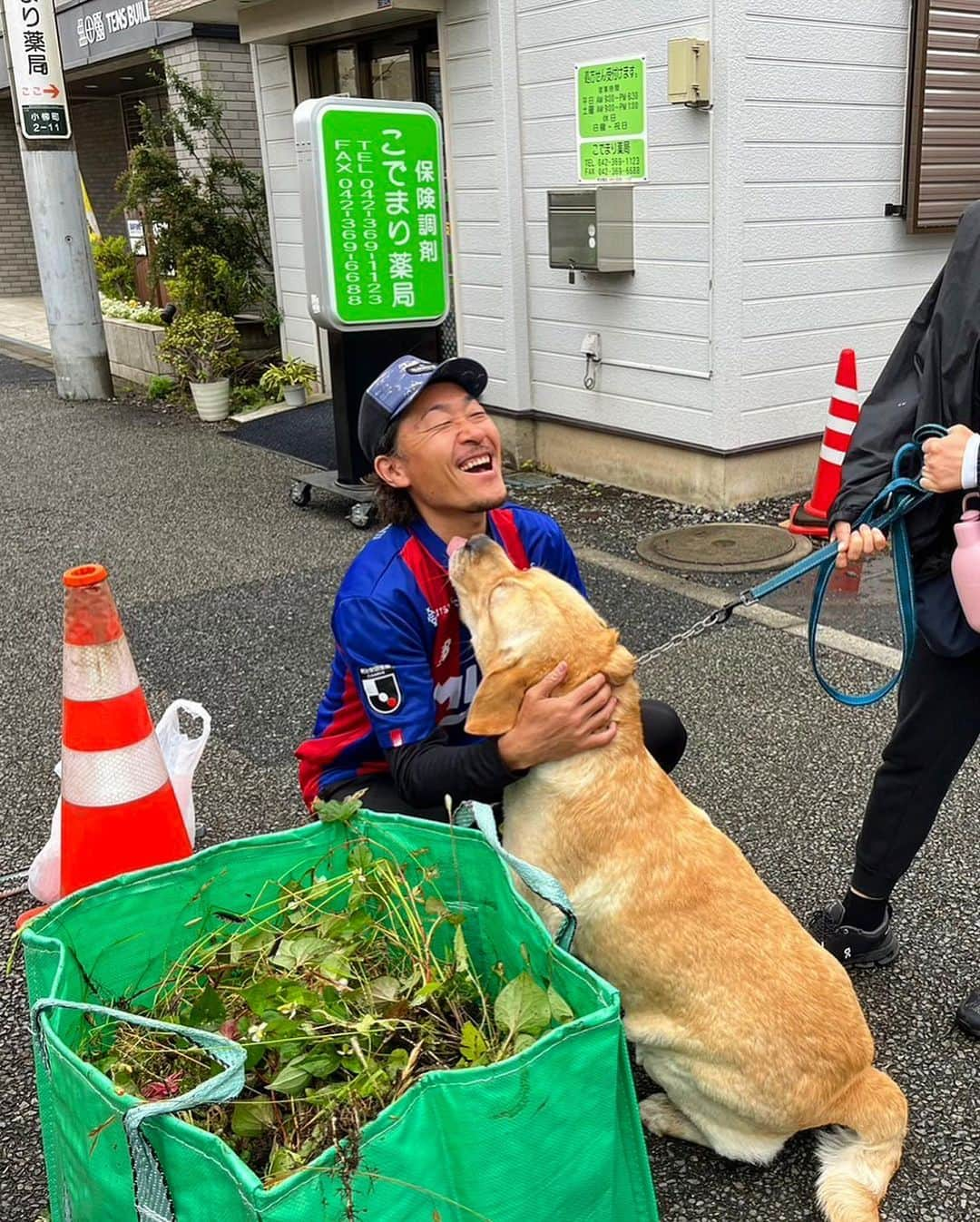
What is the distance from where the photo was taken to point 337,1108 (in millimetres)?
1654

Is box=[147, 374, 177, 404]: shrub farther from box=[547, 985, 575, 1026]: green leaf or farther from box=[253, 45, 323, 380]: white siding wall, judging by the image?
box=[547, 985, 575, 1026]: green leaf

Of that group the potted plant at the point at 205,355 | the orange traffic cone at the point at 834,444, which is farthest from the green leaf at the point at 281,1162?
the potted plant at the point at 205,355

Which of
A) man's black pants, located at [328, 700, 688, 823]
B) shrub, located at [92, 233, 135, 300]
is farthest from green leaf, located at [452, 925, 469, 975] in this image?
shrub, located at [92, 233, 135, 300]

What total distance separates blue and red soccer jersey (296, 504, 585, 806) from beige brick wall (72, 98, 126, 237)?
18.3 meters

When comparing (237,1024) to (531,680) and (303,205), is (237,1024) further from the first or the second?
(303,205)

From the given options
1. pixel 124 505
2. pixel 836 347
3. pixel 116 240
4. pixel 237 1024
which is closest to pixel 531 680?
pixel 237 1024

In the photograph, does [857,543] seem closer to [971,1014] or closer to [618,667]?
[618,667]

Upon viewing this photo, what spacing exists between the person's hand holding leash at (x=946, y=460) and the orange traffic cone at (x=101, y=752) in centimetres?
196

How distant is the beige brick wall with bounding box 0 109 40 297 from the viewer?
21188mm

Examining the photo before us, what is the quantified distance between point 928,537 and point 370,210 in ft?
16.5

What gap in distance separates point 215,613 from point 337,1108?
4332 millimetres

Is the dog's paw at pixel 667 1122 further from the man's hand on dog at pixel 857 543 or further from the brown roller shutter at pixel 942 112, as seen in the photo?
the brown roller shutter at pixel 942 112

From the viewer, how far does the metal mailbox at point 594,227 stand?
691cm

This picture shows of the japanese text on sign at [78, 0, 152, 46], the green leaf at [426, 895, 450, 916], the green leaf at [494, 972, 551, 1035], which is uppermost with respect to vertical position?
the japanese text on sign at [78, 0, 152, 46]
